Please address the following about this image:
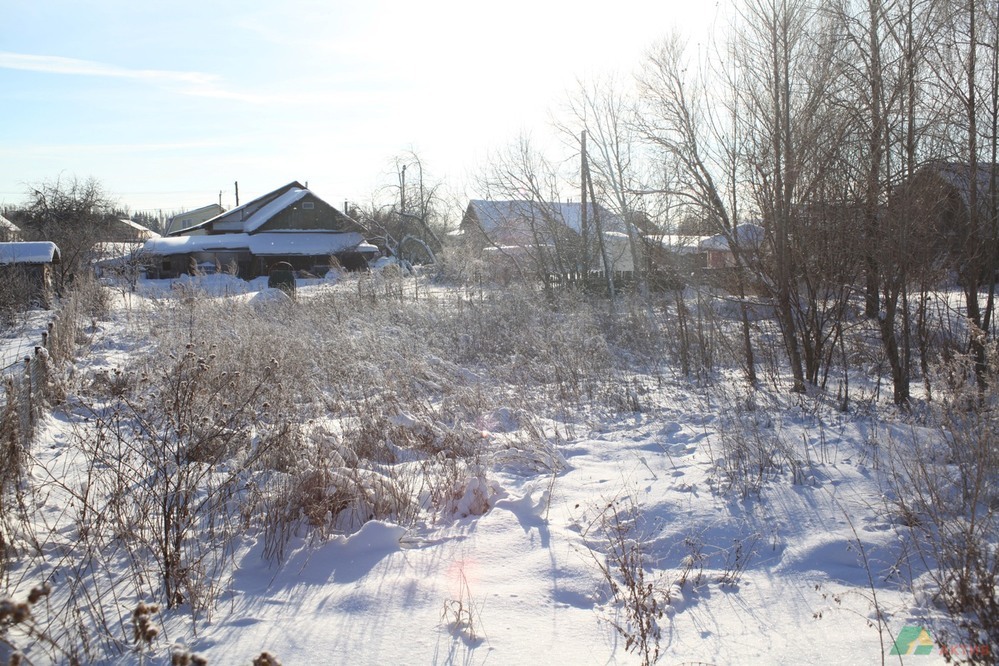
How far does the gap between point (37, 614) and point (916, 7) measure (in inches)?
391

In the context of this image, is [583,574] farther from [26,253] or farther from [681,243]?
[26,253]

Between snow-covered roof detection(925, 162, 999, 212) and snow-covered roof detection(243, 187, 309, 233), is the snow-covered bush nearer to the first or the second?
snow-covered roof detection(925, 162, 999, 212)

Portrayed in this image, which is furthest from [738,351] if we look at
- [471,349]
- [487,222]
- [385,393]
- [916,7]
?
[487,222]

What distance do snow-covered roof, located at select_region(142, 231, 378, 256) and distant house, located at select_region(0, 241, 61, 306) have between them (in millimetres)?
20012

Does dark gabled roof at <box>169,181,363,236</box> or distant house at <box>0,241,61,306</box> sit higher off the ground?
dark gabled roof at <box>169,181,363,236</box>

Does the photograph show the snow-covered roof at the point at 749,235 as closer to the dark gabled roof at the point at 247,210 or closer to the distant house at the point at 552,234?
the distant house at the point at 552,234

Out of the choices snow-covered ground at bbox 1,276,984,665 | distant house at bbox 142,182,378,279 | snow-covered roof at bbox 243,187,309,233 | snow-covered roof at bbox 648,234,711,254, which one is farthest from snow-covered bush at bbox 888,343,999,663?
snow-covered roof at bbox 243,187,309,233

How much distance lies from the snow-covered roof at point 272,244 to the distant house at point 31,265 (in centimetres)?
2001

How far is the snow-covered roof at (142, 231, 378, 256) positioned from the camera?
36.5 m

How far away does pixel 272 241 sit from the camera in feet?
125

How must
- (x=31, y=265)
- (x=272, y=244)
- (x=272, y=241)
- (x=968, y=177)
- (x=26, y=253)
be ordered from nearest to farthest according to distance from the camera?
(x=968, y=177) → (x=26, y=253) → (x=31, y=265) → (x=272, y=244) → (x=272, y=241)

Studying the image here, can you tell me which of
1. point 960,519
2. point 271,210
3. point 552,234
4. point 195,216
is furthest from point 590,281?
point 195,216

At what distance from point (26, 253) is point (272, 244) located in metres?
22.2

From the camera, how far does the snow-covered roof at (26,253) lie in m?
15.2
